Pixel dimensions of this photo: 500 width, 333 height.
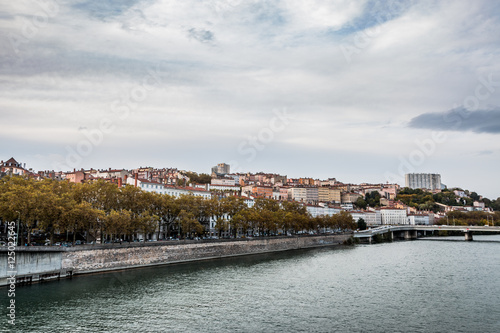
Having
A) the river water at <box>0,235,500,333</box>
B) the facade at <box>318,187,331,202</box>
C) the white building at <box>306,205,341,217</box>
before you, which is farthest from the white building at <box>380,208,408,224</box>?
the river water at <box>0,235,500,333</box>

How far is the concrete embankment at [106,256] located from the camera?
32.7 meters

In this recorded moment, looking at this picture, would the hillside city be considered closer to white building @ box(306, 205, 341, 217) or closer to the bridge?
white building @ box(306, 205, 341, 217)

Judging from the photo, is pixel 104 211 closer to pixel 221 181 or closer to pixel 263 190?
pixel 263 190

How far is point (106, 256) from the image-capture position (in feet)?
131

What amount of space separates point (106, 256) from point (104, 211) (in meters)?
6.02

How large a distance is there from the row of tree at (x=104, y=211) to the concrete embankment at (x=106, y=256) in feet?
8.86

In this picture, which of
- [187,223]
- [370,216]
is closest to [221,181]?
[370,216]

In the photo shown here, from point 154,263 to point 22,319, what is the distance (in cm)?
2156

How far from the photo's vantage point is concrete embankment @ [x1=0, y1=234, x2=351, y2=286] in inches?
1288

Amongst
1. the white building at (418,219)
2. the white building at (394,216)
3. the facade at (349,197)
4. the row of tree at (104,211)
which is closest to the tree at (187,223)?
the row of tree at (104,211)

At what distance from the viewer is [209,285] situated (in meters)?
34.3

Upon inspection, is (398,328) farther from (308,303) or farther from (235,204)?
(235,204)

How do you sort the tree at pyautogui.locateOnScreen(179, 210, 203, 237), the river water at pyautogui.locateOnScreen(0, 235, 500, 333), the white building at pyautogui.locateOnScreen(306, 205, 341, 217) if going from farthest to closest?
the white building at pyautogui.locateOnScreen(306, 205, 341, 217) → the tree at pyautogui.locateOnScreen(179, 210, 203, 237) → the river water at pyautogui.locateOnScreen(0, 235, 500, 333)

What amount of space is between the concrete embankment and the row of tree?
2700 millimetres
